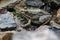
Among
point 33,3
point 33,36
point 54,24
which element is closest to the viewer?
point 33,36

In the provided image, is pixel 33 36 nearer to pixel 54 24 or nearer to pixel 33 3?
pixel 54 24

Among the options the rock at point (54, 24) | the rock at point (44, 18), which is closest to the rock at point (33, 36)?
the rock at point (54, 24)

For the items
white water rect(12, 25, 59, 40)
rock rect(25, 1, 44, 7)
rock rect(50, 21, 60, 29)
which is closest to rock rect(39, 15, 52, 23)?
rock rect(50, 21, 60, 29)

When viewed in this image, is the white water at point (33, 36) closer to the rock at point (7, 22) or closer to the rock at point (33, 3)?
the rock at point (7, 22)

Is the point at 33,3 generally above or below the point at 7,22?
above

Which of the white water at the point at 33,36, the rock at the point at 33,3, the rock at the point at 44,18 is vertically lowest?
the rock at the point at 44,18

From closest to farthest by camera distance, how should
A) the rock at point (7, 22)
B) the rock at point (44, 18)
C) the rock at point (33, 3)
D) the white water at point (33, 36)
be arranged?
the white water at point (33, 36), the rock at point (7, 22), the rock at point (44, 18), the rock at point (33, 3)

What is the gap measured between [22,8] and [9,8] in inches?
5.8

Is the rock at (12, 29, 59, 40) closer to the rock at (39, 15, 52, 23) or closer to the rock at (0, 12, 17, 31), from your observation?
the rock at (0, 12, 17, 31)

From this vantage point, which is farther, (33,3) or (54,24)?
(33,3)

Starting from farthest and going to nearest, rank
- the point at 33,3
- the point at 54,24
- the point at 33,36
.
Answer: the point at 33,3 < the point at 54,24 < the point at 33,36

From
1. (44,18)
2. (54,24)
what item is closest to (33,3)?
(44,18)

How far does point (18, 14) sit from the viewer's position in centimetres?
164

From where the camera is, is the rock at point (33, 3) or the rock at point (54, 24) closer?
the rock at point (54, 24)
